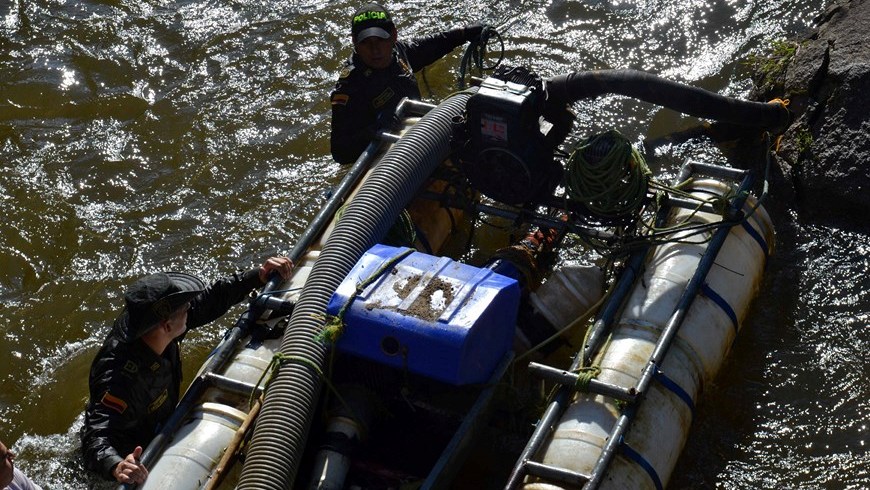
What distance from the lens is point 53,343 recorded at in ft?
25.2

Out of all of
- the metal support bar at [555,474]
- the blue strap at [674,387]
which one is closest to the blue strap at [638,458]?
the metal support bar at [555,474]

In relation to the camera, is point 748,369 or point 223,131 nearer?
point 748,369

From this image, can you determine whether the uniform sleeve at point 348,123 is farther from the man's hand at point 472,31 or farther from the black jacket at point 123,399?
the black jacket at point 123,399

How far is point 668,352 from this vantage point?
20.1 ft

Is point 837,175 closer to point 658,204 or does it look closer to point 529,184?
point 658,204

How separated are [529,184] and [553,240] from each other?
487mm

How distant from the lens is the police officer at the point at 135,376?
5430 mm

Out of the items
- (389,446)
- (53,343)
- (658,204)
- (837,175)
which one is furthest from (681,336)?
(53,343)

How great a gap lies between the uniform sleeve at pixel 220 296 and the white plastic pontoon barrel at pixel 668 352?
209 cm

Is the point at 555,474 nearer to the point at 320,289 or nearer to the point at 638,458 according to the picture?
the point at 638,458

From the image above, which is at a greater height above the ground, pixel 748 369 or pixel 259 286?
pixel 748 369

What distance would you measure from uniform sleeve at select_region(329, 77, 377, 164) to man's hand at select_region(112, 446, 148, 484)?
3471 mm

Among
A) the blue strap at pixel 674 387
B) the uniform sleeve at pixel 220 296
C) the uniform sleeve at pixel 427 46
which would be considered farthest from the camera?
the uniform sleeve at pixel 427 46

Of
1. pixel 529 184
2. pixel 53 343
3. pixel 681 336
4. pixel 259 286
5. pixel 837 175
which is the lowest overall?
pixel 53 343
